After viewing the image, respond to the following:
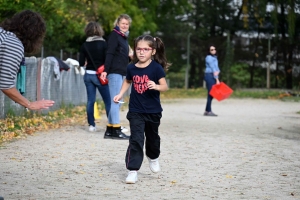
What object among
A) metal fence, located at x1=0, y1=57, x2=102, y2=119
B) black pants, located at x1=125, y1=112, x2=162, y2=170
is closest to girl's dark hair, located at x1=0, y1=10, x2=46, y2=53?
black pants, located at x1=125, y1=112, x2=162, y2=170

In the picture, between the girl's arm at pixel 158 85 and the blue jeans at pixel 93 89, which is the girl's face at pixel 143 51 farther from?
the blue jeans at pixel 93 89

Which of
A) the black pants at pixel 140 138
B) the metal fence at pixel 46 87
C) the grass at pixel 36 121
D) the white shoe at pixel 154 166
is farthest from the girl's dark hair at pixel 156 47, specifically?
the metal fence at pixel 46 87

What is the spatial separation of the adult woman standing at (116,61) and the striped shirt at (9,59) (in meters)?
5.76

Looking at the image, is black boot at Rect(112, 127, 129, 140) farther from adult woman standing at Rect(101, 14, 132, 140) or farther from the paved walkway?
the paved walkway

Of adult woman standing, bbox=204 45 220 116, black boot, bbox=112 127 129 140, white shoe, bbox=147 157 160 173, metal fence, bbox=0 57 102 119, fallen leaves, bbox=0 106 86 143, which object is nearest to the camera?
white shoe, bbox=147 157 160 173

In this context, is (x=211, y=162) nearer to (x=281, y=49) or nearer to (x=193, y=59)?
(x=281, y=49)

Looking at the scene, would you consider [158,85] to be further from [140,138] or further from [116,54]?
[116,54]

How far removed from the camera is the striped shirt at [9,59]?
591cm

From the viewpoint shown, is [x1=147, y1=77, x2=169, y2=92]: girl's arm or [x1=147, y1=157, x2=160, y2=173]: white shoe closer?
[x1=147, y1=77, x2=169, y2=92]: girl's arm

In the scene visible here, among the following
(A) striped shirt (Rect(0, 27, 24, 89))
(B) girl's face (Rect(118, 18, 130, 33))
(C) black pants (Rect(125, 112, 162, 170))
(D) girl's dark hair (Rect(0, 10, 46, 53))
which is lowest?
(C) black pants (Rect(125, 112, 162, 170))

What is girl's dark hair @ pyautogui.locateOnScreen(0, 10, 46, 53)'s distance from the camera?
245 inches

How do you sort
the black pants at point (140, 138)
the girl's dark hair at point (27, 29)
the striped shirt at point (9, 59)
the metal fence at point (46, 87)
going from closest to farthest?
the striped shirt at point (9, 59) < the girl's dark hair at point (27, 29) < the black pants at point (140, 138) < the metal fence at point (46, 87)

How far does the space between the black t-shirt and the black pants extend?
7 centimetres

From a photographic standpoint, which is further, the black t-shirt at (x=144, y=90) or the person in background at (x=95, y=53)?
the person in background at (x=95, y=53)
